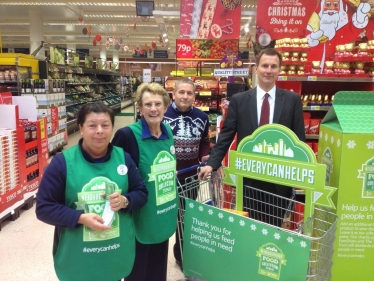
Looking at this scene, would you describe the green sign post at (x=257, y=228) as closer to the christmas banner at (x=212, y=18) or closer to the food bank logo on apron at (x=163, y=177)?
the food bank logo on apron at (x=163, y=177)

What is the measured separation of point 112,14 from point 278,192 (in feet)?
41.2

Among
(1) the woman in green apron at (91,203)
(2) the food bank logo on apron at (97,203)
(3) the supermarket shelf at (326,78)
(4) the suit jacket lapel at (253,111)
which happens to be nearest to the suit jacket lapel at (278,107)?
(4) the suit jacket lapel at (253,111)

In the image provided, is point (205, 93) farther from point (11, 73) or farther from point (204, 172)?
point (204, 172)

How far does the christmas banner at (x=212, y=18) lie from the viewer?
6.72 meters

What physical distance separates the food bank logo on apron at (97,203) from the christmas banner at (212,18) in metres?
5.70

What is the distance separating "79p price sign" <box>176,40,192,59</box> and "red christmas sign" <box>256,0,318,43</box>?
8.67 ft

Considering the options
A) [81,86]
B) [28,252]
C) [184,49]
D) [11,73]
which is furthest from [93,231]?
[81,86]

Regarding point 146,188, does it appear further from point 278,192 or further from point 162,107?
point 278,192

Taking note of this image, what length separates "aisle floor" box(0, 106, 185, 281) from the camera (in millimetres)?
3133

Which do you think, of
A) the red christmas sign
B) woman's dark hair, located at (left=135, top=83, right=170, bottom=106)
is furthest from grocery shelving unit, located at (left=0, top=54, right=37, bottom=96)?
woman's dark hair, located at (left=135, top=83, right=170, bottom=106)

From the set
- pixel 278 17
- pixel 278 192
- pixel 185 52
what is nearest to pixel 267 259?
pixel 278 192

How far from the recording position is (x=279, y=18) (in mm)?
4688

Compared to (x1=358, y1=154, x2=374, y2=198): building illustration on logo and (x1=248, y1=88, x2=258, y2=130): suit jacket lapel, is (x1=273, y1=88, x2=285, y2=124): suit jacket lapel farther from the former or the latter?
(x1=358, y1=154, x2=374, y2=198): building illustration on logo

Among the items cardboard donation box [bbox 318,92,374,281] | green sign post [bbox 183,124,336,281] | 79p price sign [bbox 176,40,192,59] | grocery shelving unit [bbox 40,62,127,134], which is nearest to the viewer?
green sign post [bbox 183,124,336,281]
